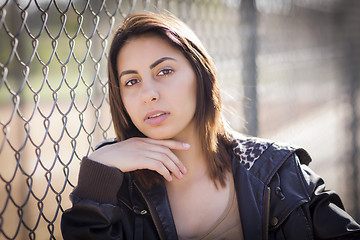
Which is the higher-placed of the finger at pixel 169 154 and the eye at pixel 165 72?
the eye at pixel 165 72

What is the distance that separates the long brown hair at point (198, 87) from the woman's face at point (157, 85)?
0.04 metres

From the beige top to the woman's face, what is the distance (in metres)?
0.46

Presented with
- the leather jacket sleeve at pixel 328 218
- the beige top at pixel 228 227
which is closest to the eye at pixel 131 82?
the beige top at pixel 228 227

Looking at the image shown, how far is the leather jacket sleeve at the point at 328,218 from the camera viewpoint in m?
1.75

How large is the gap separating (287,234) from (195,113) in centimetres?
71

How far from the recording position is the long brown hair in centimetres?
182

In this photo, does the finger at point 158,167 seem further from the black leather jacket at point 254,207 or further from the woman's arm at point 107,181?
the black leather jacket at point 254,207

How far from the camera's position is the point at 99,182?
1701 mm

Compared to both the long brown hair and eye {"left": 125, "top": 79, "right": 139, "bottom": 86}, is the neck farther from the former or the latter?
eye {"left": 125, "top": 79, "right": 139, "bottom": 86}

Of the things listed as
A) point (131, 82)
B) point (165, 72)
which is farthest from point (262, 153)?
point (131, 82)

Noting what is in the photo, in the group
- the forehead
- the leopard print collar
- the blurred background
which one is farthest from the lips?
the leopard print collar

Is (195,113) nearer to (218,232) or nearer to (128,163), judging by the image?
(128,163)

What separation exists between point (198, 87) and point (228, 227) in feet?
2.26

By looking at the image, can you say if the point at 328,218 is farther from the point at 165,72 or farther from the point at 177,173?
the point at 165,72
